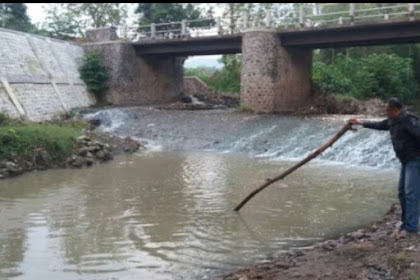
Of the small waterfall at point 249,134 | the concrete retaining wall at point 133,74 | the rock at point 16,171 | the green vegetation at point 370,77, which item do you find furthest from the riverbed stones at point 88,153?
the green vegetation at point 370,77

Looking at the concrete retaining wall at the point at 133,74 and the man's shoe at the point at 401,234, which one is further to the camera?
the concrete retaining wall at the point at 133,74

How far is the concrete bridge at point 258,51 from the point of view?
21.3 metres

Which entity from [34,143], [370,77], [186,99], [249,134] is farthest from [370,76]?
[34,143]

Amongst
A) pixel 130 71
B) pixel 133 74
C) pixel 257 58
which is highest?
pixel 257 58

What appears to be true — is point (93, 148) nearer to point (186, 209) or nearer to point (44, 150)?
point (44, 150)

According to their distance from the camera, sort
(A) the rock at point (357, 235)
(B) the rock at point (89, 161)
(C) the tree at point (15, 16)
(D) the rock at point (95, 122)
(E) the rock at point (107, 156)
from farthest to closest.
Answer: (C) the tree at point (15, 16), (D) the rock at point (95, 122), (E) the rock at point (107, 156), (B) the rock at point (89, 161), (A) the rock at point (357, 235)

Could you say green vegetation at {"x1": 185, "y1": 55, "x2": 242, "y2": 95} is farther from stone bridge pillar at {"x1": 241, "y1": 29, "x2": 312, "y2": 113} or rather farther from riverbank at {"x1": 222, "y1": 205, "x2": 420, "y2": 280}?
riverbank at {"x1": 222, "y1": 205, "x2": 420, "y2": 280}

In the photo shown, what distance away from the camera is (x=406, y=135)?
6223 millimetres

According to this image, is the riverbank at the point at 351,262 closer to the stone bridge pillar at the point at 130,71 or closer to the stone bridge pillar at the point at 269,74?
the stone bridge pillar at the point at 269,74

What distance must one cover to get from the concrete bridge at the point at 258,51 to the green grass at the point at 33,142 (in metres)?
10.5

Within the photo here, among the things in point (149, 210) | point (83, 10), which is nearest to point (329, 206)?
point (149, 210)

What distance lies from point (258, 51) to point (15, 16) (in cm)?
2934

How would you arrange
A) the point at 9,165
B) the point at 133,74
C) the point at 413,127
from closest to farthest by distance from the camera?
the point at 413,127
the point at 9,165
the point at 133,74

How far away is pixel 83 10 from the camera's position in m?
45.6
